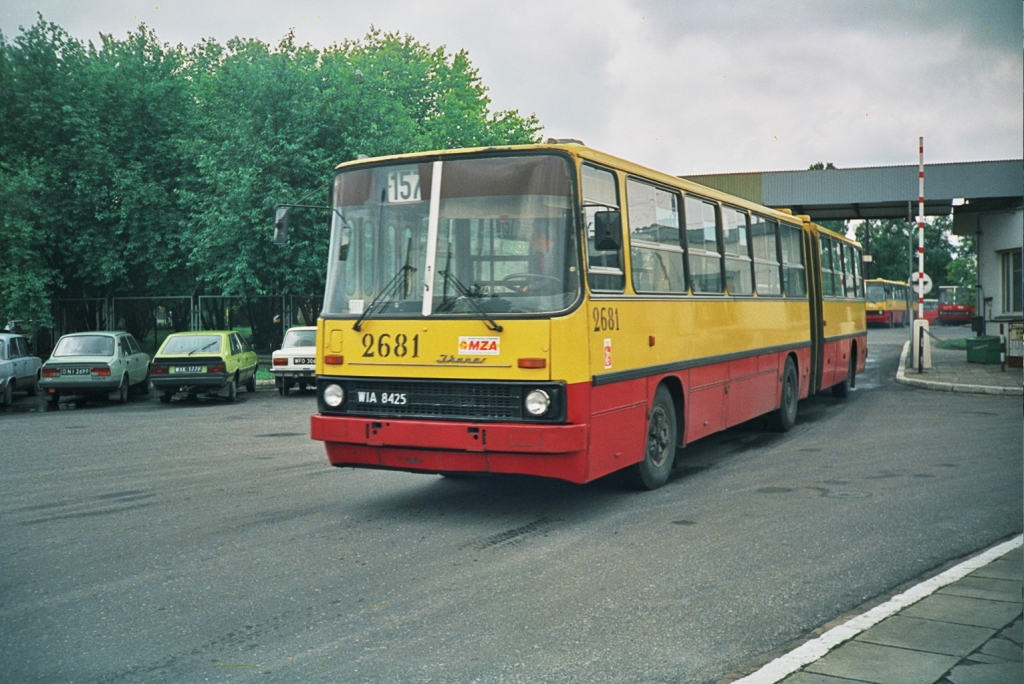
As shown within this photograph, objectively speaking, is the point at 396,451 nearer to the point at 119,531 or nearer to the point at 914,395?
the point at 119,531

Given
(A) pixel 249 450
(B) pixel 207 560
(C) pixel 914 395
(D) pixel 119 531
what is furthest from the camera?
(C) pixel 914 395

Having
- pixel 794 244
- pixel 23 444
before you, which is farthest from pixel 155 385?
pixel 794 244

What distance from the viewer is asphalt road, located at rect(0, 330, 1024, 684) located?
4871mm

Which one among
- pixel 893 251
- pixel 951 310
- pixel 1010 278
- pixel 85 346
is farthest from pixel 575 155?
pixel 893 251

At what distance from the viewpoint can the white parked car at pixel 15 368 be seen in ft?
70.5

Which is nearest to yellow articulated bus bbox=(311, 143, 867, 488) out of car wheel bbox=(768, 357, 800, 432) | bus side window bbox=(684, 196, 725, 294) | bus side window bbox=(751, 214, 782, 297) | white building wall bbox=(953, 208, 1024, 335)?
bus side window bbox=(684, 196, 725, 294)

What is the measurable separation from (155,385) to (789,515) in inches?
639

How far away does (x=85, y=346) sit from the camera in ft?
72.2

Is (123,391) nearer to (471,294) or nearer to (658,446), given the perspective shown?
(658,446)

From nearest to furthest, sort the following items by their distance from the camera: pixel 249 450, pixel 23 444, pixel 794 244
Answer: pixel 249 450 → pixel 23 444 → pixel 794 244

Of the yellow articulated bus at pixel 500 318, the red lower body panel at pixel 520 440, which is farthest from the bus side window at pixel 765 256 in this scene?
the red lower body panel at pixel 520 440

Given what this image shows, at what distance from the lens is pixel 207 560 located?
22.3 ft

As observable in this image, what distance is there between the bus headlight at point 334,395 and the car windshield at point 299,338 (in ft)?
51.5

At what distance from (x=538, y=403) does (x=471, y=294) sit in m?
1.00
